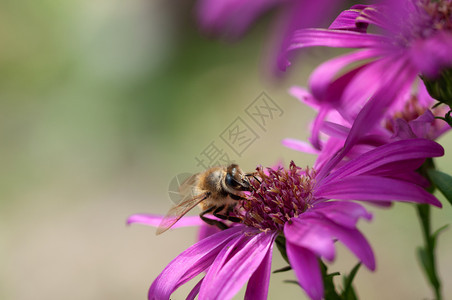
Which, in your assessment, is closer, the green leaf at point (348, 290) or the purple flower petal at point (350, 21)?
the purple flower petal at point (350, 21)

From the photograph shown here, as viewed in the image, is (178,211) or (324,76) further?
(178,211)

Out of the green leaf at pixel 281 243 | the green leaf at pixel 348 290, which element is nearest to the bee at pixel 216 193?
the green leaf at pixel 281 243

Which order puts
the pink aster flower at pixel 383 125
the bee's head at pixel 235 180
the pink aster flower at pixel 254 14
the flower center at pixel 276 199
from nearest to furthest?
the pink aster flower at pixel 254 14 → the pink aster flower at pixel 383 125 → the flower center at pixel 276 199 → the bee's head at pixel 235 180

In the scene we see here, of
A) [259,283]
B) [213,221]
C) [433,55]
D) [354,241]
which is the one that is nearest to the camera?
[433,55]

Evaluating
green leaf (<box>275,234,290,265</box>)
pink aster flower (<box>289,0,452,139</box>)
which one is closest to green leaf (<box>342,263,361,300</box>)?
green leaf (<box>275,234,290,265</box>)

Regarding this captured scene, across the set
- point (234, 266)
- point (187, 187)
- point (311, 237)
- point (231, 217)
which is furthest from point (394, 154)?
point (187, 187)

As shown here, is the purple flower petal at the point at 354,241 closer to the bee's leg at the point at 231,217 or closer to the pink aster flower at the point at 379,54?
the pink aster flower at the point at 379,54

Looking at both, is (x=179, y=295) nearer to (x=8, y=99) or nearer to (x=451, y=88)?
(x=451, y=88)

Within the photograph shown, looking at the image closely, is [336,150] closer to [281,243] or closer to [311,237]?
[281,243]
